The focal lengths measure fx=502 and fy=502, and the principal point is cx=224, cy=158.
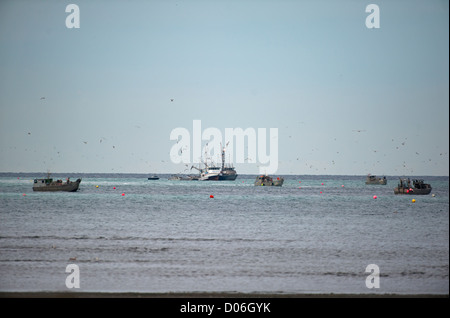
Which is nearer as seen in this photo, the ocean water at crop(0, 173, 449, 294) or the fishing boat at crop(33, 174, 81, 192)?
the ocean water at crop(0, 173, 449, 294)

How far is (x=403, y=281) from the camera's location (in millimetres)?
20391

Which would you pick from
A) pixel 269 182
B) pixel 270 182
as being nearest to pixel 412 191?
pixel 270 182

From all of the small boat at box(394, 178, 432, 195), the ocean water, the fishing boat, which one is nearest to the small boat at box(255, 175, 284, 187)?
the small boat at box(394, 178, 432, 195)

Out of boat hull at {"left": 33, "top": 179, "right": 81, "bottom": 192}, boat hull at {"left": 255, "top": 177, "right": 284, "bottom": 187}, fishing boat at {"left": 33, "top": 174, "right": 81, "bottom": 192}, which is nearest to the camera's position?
boat hull at {"left": 33, "top": 179, "right": 81, "bottom": 192}

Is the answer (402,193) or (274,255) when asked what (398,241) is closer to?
(274,255)

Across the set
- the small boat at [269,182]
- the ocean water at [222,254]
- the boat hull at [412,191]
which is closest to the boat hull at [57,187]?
the ocean water at [222,254]

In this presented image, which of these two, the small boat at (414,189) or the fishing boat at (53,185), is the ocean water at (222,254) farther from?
the small boat at (414,189)

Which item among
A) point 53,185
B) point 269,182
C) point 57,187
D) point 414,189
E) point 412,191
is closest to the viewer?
point 53,185

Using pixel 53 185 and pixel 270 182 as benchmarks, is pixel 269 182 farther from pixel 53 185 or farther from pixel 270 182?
pixel 53 185

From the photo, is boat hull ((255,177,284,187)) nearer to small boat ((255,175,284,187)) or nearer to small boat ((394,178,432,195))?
small boat ((255,175,284,187))
